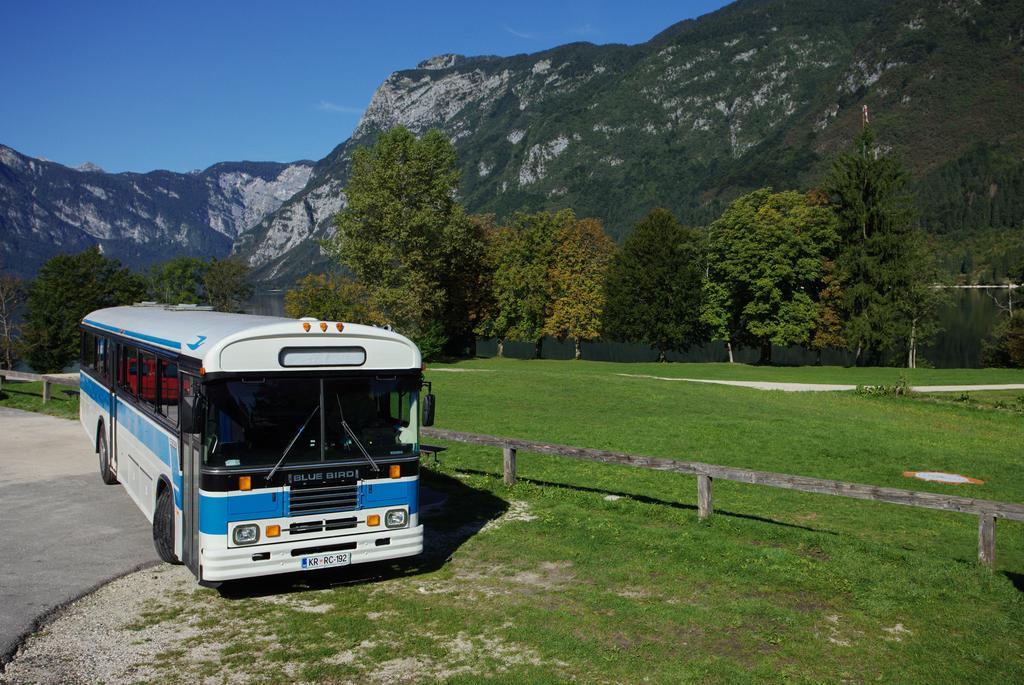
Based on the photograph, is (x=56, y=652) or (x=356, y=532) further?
(x=356, y=532)

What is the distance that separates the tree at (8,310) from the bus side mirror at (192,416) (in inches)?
3304

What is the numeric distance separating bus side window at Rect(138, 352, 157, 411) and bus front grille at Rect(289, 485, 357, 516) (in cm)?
384

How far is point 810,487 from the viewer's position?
12211mm

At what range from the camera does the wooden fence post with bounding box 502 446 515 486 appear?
1638 cm

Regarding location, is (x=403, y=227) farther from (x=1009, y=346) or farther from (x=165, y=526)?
(x=165, y=526)

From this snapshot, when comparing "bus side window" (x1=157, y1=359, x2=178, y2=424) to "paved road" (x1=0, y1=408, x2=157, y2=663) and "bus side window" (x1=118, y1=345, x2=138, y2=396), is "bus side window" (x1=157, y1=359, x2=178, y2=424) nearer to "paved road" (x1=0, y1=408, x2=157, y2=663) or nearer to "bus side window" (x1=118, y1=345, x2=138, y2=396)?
"bus side window" (x1=118, y1=345, x2=138, y2=396)

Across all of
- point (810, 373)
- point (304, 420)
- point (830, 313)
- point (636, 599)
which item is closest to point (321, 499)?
point (304, 420)

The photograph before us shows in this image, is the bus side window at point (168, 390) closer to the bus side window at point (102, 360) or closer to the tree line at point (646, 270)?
the bus side window at point (102, 360)

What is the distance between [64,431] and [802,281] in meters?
61.6

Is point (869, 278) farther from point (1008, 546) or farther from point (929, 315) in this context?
point (1008, 546)

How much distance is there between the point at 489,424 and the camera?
27.7 m

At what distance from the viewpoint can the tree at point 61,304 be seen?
83125mm

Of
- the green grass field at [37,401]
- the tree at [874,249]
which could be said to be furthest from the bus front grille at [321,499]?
the tree at [874,249]

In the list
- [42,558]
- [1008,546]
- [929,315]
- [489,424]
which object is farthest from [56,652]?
[929,315]
